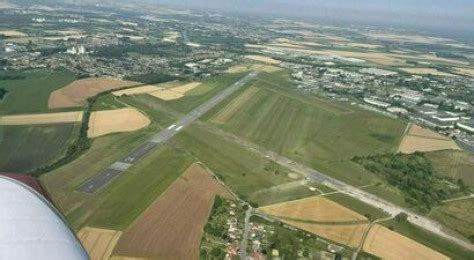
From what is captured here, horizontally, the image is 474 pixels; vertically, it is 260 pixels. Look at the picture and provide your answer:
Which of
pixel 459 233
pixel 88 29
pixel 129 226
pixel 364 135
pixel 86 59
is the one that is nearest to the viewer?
pixel 129 226

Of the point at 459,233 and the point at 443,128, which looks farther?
the point at 443,128

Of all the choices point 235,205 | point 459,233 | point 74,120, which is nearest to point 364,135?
point 459,233

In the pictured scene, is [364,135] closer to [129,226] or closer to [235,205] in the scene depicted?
[235,205]

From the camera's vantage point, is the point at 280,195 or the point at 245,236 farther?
the point at 280,195

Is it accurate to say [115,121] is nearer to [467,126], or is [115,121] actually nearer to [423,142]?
[423,142]

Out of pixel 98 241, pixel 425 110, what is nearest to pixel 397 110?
pixel 425 110

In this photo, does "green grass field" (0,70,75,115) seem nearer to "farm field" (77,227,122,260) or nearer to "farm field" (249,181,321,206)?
"farm field" (77,227,122,260)

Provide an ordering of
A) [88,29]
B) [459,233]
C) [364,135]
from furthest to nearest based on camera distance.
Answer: [88,29] → [364,135] → [459,233]

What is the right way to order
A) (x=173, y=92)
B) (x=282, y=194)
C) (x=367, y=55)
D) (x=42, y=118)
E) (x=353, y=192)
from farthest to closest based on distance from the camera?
(x=367, y=55) < (x=173, y=92) < (x=42, y=118) < (x=353, y=192) < (x=282, y=194)
